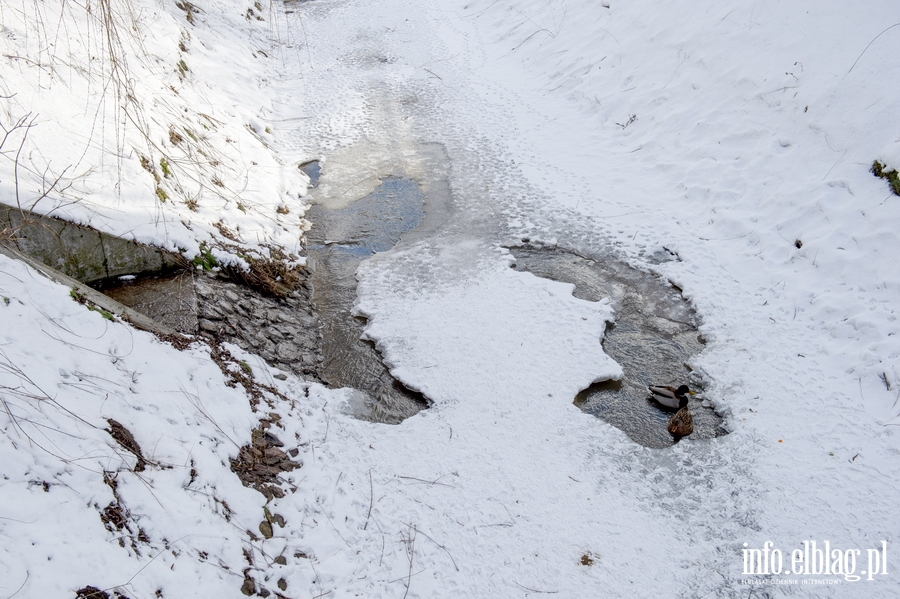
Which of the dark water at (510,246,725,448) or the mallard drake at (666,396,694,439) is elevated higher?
the dark water at (510,246,725,448)

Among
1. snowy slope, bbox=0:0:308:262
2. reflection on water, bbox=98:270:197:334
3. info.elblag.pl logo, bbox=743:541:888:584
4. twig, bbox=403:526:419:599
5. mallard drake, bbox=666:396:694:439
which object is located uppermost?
snowy slope, bbox=0:0:308:262

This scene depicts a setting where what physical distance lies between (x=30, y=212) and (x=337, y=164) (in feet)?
14.1

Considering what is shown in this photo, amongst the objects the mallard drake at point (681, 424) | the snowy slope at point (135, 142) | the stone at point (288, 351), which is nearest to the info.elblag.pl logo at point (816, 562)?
the mallard drake at point (681, 424)

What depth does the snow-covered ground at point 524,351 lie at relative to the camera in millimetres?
2963

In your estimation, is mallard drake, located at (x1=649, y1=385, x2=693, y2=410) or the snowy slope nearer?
mallard drake, located at (x1=649, y1=385, x2=693, y2=410)

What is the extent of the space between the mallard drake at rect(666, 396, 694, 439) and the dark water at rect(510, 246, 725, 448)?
6 cm

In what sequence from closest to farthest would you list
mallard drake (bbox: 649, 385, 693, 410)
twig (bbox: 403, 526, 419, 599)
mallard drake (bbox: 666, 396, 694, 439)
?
twig (bbox: 403, 526, 419, 599) → mallard drake (bbox: 666, 396, 694, 439) → mallard drake (bbox: 649, 385, 693, 410)

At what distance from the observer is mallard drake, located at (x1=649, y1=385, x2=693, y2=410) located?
13.6 feet

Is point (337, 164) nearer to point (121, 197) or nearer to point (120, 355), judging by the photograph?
point (121, 197)

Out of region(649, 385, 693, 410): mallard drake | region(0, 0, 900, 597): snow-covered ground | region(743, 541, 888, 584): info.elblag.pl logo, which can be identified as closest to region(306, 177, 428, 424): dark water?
region(0, 0, 900, 597): snow-covered ground

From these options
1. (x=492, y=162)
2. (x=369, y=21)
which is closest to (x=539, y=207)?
(x=492, y=162)

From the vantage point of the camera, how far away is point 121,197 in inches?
182

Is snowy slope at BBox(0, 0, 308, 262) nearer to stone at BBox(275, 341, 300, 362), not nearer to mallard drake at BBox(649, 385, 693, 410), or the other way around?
stone at BBox(275, 341, 300, 362)

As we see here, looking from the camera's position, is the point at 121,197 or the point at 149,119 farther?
the point at 149,119
